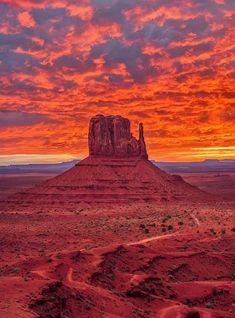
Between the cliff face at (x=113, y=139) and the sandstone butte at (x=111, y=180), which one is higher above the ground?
the cliff face at (x=113, y=139)

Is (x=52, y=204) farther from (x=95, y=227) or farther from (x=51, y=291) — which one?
(x=51, y=291)

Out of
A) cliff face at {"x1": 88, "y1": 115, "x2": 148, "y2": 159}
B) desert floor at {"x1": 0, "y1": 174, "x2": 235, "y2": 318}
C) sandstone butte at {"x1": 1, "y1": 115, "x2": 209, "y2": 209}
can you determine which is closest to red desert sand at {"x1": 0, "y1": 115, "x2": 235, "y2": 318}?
desert floor at {"x1": 0, "y1": 174, "x2": 235, "y2": 318}

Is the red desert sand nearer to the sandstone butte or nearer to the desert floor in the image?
the desert floor

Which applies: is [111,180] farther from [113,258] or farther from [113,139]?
[113,258]

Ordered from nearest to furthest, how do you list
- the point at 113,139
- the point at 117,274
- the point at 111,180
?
the point at 117,274, the point at 111,180, the point at 113,139

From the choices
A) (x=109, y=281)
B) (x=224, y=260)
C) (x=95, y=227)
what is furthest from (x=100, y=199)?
(x=109, y=281)

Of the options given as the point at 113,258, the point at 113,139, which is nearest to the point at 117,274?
the point at 113,258

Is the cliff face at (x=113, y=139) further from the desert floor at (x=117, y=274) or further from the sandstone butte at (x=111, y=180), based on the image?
the desert floor at (x=117, y=274)

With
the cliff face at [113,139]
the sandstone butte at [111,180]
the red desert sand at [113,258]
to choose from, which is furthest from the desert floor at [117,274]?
the cliff face at [113,139]
